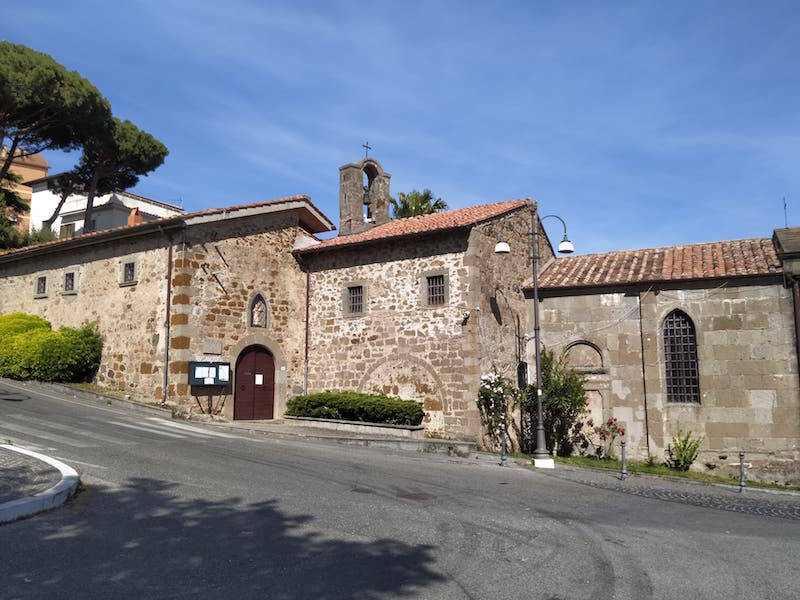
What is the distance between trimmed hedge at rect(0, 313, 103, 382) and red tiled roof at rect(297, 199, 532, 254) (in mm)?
6826

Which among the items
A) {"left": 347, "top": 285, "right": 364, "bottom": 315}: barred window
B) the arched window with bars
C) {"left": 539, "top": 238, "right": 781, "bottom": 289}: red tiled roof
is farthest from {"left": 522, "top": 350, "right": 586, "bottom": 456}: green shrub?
the arched window with bars

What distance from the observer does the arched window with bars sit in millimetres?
18906

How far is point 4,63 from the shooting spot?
79.5ft

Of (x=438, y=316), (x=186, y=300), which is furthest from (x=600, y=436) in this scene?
(x=186, y=300)

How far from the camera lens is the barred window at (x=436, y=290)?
1753cm

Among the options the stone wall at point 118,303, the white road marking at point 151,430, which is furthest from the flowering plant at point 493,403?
the stone wall at point 118,303

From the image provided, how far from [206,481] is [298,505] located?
1.89 m

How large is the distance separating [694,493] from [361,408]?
318 inches

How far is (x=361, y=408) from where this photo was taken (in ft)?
54.7

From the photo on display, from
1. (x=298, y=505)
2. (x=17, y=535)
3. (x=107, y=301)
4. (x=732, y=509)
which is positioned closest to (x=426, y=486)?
(x=298, y=505)

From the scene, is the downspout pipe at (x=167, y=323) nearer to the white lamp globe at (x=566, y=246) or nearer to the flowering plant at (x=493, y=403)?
the flowering plant at (x=493, y=403)

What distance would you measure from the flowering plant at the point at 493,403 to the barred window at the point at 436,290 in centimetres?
239

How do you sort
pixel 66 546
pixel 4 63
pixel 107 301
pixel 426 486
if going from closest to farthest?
pixel 66 546 → pixel 426 486 → pixel 107 301 → pixel 4 63

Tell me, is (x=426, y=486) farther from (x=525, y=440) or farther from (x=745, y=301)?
(x=745, y=301)
